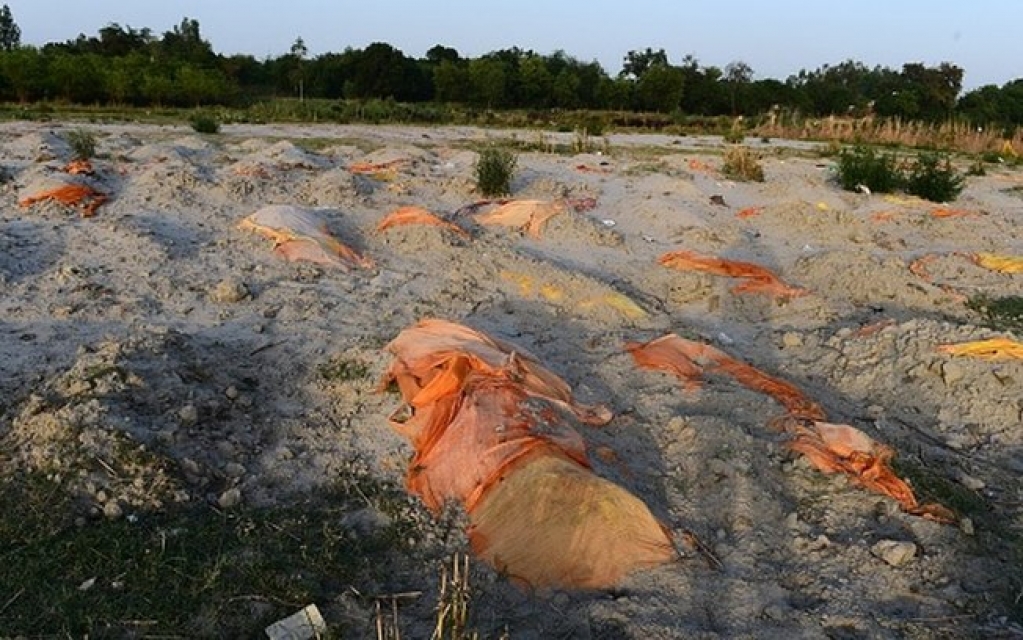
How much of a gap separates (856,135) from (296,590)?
2016cm

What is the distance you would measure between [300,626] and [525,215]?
18.0 feet

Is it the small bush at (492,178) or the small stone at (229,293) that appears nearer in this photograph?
the small stone at (229,293)

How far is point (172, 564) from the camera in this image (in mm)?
2928

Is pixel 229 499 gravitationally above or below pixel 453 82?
below

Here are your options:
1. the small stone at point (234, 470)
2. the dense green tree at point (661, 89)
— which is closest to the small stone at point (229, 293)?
the small stone at point (234, 470)

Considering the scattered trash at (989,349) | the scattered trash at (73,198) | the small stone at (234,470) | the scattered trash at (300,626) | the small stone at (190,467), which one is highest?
the scattered trash at (73,198)

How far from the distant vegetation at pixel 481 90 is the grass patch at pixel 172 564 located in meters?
17.8

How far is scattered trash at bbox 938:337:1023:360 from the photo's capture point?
4.92 meters

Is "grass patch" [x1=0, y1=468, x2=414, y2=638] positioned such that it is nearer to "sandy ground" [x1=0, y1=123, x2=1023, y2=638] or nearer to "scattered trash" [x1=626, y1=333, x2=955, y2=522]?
"sandy ground" [x1=0, y1=123, x2=1023, y2=638]

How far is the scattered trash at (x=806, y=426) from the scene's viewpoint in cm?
372

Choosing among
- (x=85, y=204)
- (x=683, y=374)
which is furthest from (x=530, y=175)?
(x=683, y=374)

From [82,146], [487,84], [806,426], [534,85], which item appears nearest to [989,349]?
[806,426]

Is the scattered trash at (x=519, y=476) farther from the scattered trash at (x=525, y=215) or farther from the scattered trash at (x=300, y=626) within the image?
the scattered trash at (x=525, y=215)

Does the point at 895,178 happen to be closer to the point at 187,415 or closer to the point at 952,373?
the point at 952,373
